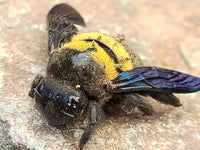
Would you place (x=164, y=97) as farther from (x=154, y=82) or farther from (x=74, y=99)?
(x=74, y=99)

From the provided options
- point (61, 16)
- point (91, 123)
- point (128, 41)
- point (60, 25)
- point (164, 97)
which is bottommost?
point (91, 123)

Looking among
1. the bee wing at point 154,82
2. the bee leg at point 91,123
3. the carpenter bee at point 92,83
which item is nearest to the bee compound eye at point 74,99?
the carpenter bee at point 92,83

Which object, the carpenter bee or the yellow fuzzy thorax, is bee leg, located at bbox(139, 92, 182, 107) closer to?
the carpenter bee

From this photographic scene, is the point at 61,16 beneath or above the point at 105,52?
above

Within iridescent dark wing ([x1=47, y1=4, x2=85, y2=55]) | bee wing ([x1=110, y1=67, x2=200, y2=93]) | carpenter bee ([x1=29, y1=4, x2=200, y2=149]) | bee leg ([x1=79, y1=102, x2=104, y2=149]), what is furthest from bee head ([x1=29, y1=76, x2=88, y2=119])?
iridescent dark wing ([x1=47, y1=4, x2=85, y2=55])

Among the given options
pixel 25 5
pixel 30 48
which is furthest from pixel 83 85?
pixel 25 5

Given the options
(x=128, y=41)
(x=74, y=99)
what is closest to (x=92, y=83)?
(x=74, y=99)

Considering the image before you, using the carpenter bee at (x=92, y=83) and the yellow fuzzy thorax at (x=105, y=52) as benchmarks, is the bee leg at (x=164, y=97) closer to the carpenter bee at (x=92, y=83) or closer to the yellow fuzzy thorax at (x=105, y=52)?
the carpenter bee at (x=92, y=83)
